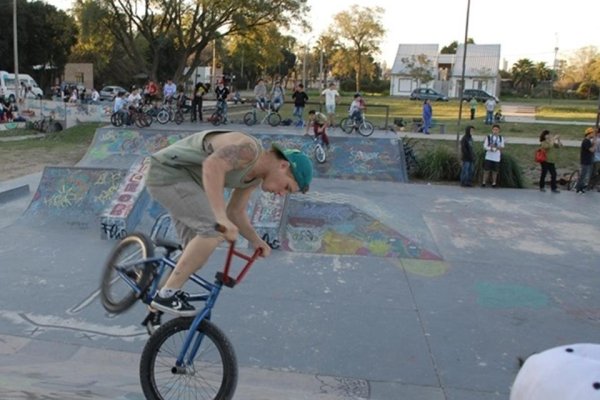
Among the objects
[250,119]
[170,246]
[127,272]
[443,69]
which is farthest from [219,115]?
[443,69]

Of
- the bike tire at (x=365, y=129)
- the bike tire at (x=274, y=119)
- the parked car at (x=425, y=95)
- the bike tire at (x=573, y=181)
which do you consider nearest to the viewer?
the bike tire at (x=573, y=181)

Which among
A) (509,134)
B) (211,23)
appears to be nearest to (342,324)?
(509,134)

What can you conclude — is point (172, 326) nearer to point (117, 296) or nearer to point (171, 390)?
point (171, 390)

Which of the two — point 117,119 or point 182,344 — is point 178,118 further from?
point 182,344

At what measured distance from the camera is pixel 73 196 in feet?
29.7

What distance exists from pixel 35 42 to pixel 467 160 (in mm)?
53745

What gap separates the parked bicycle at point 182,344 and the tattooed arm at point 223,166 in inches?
10.5

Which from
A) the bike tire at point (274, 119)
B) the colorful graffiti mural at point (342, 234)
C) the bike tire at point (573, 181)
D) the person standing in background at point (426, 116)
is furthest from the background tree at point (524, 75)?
the colorful graffiti mural at point (342, 234)

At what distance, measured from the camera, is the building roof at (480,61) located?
72625mm

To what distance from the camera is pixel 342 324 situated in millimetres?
5176

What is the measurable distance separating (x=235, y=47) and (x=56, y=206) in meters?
30.9

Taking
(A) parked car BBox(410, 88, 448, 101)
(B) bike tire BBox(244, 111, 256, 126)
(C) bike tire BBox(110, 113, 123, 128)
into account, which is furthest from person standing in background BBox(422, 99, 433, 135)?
(A) parked car BBox(410, 88, 448, 101)

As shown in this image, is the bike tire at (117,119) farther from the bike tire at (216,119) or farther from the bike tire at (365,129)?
the bike tire at (365,129)

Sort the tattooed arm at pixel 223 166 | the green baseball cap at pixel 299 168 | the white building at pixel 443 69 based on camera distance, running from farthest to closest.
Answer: the white building at pixel 443 69, the green baseball cap at pixel 299 168, the tattooed arm at pixel 223 166
